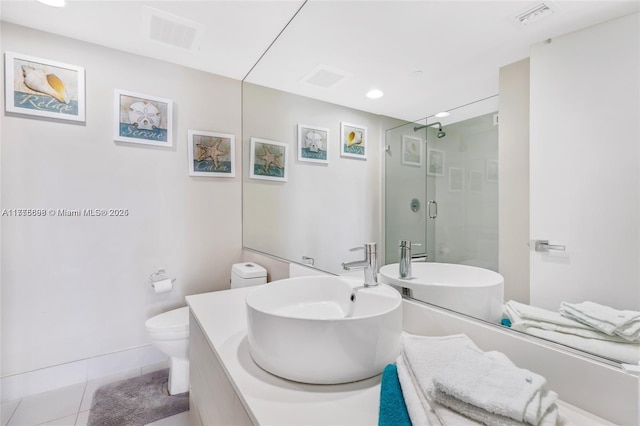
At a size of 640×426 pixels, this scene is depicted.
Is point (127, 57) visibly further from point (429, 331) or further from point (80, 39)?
point (429, 331)

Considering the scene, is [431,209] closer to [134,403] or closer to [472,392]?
[472,392]

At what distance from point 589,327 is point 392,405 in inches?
17.7

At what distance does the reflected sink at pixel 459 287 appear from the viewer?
780 mm

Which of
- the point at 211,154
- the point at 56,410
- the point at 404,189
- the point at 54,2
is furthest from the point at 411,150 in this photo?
the point at 56,410

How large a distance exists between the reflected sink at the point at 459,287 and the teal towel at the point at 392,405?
13.6 inches

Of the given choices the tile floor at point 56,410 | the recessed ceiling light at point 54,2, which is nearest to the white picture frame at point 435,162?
the tile floor at point 56,410

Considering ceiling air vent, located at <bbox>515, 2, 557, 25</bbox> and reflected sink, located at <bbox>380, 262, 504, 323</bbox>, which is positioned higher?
→ ceiling air vent, located at <bbox>515, 2, 557, 25</bbox>

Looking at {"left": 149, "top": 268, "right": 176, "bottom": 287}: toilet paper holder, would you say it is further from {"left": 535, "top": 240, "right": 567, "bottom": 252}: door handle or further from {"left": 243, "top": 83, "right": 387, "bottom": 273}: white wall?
{"left": 535, "top": 240, "right": 567, "bottom": 252}: door handle

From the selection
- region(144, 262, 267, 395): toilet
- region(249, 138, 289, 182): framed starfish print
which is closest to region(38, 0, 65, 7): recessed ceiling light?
region(249, 138, 289, 182): framed starfish print

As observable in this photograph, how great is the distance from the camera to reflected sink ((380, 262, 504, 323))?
78 centimetres

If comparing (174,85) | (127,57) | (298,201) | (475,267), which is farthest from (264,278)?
(127,57)

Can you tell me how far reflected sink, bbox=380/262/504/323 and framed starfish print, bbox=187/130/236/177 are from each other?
1.83 metres

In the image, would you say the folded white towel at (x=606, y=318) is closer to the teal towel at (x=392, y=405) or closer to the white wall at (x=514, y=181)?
the white wall at (x=514, y=181)

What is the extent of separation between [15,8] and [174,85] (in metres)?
0.86
